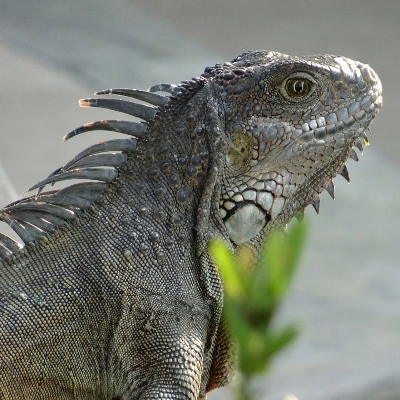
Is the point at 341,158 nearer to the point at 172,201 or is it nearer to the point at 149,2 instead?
the point at 172,201

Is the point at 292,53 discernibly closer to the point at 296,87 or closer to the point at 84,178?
the point at 296,87

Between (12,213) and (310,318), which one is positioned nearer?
(12,213)

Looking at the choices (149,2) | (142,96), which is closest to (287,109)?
(142,96)

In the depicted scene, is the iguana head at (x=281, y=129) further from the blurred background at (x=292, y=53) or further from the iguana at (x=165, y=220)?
the blurred background at (x=292, y=53)

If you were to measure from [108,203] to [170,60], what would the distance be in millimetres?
8193

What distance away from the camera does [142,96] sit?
8.19ft

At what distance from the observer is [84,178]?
2.37 meters

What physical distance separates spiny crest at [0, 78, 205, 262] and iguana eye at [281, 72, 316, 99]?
264 millimetres

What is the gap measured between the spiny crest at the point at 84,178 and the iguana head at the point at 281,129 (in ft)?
0.59

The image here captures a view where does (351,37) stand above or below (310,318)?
above

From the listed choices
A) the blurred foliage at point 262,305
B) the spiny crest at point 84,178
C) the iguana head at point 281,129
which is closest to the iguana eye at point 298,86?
the iguana head at point 281,129

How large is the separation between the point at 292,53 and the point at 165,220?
804 cm

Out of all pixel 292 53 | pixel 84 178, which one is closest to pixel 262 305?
pixel 84 178

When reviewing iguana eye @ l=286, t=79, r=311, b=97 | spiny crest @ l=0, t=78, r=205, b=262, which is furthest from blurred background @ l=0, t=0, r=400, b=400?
iguana eye @ l=286, t=79, r=311, b=97
